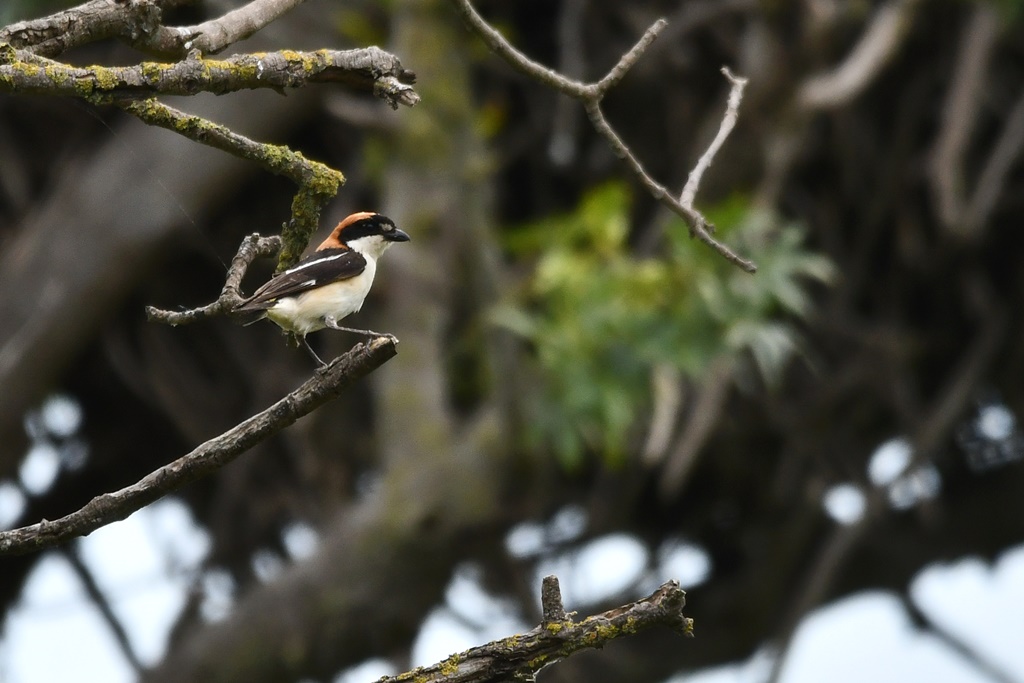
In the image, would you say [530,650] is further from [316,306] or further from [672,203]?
[316,306]

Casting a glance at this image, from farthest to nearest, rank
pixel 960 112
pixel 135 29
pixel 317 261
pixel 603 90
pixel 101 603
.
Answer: pixel 101 603 < pixel 960 112 < pixel 317 261 < pixel 603 90 < pixel 135 29

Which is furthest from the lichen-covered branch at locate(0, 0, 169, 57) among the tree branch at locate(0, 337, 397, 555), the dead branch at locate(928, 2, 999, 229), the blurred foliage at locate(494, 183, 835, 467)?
the dead branch at locate(928, 2, 999, 229)

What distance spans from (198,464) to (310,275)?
1.06 meters

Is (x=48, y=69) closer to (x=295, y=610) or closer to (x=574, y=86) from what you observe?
(x=574, y=86)

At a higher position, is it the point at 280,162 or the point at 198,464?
the point at 280,162

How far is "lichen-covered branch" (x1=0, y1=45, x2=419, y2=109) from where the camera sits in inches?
91.6

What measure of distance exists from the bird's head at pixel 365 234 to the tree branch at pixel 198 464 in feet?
4.82

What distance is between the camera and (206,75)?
8.15 ft

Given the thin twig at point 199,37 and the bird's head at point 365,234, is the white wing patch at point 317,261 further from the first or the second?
the thin twig at point 199,37

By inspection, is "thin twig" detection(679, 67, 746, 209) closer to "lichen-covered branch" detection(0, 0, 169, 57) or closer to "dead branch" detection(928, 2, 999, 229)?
"lichen-covered branch" detection(0, 0, 169, 57)

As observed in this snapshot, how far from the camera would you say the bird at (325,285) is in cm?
299

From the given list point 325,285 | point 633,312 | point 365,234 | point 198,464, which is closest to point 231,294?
point 198,464

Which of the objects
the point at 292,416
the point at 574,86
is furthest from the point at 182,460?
the point at 574,86

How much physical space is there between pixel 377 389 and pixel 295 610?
48.0 inches
